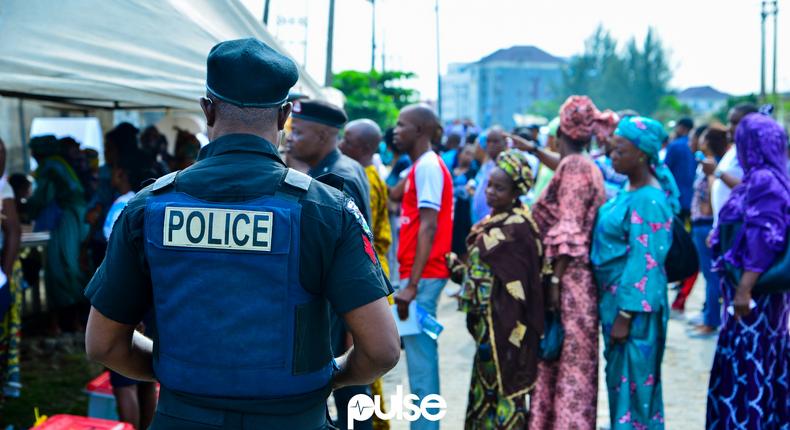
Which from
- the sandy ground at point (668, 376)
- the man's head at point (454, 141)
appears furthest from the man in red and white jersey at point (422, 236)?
the man's head at point (454, 141)

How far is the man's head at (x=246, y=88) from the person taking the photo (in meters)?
2.12

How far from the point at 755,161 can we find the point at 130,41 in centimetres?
342

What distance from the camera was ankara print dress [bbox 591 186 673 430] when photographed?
4188mm

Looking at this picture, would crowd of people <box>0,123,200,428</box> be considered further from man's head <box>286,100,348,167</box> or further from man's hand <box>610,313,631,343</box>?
man's hand <box>610,313,631,343</box>

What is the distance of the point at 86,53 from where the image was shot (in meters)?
4.30

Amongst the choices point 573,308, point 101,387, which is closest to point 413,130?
point 573,308

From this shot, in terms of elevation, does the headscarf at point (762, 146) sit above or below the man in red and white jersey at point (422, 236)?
above

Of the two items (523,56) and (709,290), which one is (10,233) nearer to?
(709,290)

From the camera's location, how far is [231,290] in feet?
6.58

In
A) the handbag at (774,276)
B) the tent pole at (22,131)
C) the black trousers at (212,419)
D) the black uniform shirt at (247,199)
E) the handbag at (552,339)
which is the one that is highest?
the tent pole at (22,131)

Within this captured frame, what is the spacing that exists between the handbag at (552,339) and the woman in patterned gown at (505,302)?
0.17 metres

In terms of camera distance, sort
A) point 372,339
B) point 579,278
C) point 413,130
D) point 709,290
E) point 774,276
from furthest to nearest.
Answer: point 709,290 → point 413,130 → point 579,278 → point 774,276 → point 372,339

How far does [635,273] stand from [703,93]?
125 metres

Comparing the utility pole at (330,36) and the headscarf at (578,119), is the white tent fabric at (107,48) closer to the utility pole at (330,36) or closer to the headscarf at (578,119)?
the headscarf at (578,119)
